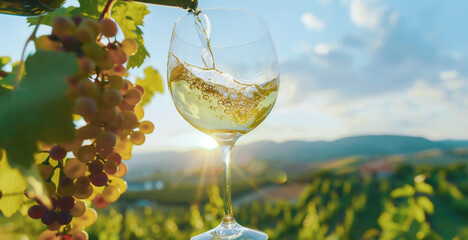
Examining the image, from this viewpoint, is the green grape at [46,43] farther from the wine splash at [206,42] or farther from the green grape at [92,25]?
the wine splash at [206,42]

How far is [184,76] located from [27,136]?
375 millimetres

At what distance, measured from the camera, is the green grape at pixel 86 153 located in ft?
1.52

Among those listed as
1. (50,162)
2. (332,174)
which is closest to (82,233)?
(50,162)

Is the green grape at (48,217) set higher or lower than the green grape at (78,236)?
higher

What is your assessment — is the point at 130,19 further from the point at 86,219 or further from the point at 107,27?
the point at 86,219

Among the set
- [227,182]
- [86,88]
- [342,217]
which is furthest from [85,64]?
[342,217]

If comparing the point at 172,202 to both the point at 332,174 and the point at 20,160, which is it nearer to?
the point at 332,174

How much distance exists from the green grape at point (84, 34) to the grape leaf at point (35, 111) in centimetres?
9

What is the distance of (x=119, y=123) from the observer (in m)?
0.44

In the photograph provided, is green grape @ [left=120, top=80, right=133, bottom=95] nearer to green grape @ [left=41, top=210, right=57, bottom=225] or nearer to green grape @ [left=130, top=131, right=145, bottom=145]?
green grape @ [left=130, top=131, right=145, bottom=145]

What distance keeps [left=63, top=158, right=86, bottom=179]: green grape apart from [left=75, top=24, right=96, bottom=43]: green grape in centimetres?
16

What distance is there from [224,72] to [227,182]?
20 centimetres

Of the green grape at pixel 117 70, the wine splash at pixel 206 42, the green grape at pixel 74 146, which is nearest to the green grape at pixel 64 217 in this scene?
the green grape at pixel 74 146

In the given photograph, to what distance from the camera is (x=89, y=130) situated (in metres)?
0.42
